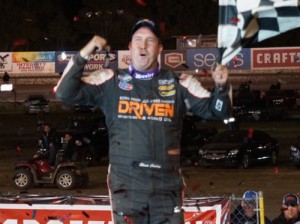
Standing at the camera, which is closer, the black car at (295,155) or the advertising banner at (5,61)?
the black car at (295,155)

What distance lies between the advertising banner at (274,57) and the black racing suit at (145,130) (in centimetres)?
4637

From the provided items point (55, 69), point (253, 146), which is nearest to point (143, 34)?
point (253, 146)

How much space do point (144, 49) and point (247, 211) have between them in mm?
4899

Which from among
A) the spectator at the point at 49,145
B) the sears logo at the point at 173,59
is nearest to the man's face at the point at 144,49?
the spectator at the point at 49,145

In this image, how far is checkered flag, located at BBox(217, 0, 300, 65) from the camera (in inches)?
175

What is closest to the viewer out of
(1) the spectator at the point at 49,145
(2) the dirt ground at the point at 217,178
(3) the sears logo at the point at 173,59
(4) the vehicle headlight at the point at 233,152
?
(2) the dirt ground at the point at 217,178

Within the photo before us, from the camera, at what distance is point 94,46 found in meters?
4.40

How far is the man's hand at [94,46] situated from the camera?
4.39 m

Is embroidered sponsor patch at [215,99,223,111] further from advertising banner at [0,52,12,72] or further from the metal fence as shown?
advertising banner at [0,52,12,72]

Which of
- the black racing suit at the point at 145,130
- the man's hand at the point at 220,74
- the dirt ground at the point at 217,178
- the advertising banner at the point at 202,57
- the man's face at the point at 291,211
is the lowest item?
the dirt ground at the point at 217,178

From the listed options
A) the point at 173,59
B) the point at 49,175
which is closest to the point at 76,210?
the point at 49,175

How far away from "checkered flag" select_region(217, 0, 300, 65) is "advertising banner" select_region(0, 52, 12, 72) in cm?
4800

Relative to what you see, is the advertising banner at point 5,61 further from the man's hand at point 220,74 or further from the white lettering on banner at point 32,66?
the man's hand at point 220,74

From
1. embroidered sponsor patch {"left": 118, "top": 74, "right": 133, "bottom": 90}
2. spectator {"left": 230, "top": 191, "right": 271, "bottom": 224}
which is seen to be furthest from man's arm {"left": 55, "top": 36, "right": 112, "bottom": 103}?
spectator {"left": 230, "top": 191, "right": 271, "bottom": 224}
